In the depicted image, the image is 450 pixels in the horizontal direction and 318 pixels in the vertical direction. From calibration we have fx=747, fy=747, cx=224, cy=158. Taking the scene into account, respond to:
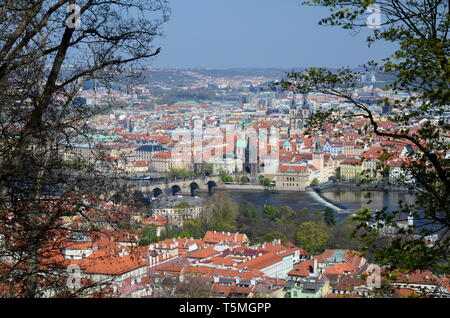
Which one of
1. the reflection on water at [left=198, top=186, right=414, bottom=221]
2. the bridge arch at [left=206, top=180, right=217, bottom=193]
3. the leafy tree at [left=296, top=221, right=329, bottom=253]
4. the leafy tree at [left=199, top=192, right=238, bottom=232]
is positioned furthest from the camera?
the bridge arch at [left=206, top=180, right=217, bottom=193]

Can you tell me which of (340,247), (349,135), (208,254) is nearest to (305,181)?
(349,135)

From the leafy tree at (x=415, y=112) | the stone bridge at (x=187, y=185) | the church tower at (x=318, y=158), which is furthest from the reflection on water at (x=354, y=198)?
the leafy tree at (x=415, y=112)

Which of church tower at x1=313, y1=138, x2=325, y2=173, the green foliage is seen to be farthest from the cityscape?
church tower at x1=313, y1=138, x2=325, y2=173

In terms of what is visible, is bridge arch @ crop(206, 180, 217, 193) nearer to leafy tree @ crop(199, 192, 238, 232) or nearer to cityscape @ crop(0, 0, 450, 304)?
cityscape @ crop(0, 0, 450, 304)

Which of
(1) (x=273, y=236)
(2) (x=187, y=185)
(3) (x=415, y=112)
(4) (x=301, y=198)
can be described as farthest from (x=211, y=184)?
(3) (x=415, y=112)

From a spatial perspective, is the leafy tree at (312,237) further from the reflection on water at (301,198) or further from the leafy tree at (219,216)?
the reflection on water at (301,198)

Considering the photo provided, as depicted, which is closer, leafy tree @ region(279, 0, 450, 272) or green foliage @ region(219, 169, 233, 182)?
leafy tree @ region(279, 0, 450, 272)
